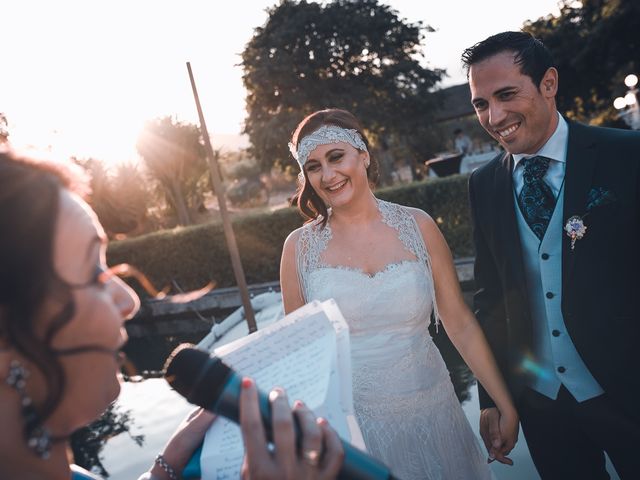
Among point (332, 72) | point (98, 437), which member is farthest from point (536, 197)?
point (332, 72)

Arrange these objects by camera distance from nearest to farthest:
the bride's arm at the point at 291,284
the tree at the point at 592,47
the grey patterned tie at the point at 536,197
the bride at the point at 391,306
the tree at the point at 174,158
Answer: the grey patterned tie at the point at 536,197
the bride at the point at 391,306
the bride's arm at the point at 291,284
the tree at the point at 592,47
the tree at the point at 174,158

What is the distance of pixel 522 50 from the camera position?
2.21 meters

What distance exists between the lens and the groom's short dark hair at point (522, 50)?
2.21 meters

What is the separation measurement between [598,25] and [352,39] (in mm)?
12544

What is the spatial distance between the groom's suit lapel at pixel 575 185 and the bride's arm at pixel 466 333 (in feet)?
1.98

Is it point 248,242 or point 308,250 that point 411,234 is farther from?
point 248,242

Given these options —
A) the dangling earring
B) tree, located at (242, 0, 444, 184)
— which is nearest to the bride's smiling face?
the dangling earring

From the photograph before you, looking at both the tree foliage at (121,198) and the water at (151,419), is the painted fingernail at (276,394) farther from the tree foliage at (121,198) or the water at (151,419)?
the tree foliage at (121,198)

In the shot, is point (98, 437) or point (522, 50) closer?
point (522, 50)

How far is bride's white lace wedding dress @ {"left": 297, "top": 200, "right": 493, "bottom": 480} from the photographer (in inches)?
97.9

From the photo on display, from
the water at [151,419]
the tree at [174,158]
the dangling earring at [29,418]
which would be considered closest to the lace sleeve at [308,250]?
the dangling earring at [29,418]

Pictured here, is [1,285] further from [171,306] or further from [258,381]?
[171,306]

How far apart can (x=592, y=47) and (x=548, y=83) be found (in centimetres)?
2433

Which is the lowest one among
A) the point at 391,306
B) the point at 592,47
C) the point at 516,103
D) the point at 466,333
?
the point at 466,333
